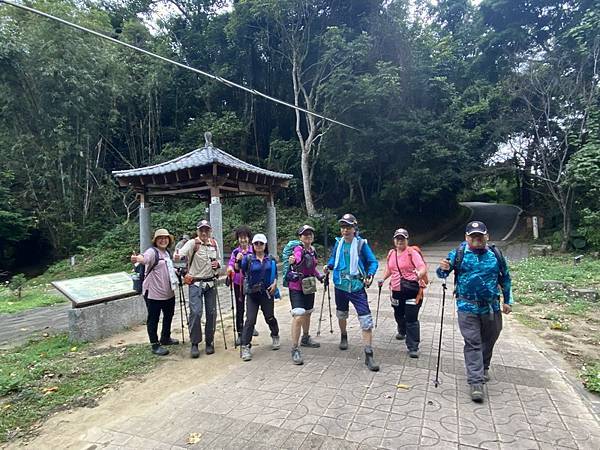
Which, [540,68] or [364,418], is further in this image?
[540,68]

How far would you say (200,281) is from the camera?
15.6 ft

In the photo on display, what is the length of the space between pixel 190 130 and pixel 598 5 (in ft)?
60.6

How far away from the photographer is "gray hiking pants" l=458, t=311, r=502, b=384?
3389 millimetres

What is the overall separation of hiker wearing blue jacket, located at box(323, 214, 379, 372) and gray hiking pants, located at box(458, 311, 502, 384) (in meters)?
0.98

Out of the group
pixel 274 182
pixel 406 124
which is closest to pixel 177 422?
pixel 274 182

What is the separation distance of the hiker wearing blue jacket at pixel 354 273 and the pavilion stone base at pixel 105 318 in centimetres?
355

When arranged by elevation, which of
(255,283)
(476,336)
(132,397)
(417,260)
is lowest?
(132,397)

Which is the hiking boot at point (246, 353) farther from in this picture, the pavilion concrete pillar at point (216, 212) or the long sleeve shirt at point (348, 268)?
the pavilion concrete pillar at point (216, 212)

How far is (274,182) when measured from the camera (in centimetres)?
1123

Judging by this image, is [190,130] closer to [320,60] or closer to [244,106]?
[244,106]

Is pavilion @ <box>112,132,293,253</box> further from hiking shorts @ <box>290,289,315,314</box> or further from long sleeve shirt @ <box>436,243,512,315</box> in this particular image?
long sleeve shirt @ <box>436,243,512,315</box>

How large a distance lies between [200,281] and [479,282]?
10.5 feet

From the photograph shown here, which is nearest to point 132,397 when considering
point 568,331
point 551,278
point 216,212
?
point 568,331

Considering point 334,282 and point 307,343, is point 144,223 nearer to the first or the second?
point 307,343
